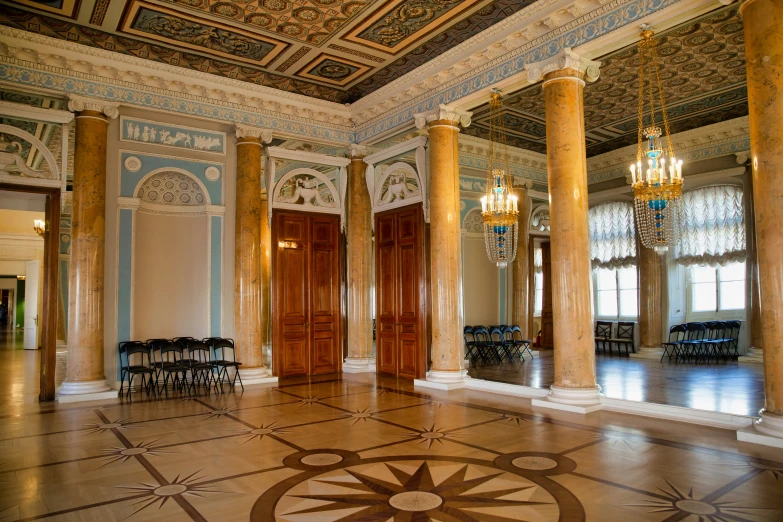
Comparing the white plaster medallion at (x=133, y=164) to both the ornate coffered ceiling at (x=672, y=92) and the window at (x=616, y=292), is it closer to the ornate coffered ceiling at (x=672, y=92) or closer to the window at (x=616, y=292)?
the ornate coffered ceiling at (x=672, y=92)

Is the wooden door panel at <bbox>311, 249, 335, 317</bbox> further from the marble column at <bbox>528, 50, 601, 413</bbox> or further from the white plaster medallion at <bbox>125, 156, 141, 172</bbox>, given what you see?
the marble column at <bbox>528, 50, 601, 413</bbox>

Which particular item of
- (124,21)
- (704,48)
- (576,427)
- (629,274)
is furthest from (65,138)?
(629,274)

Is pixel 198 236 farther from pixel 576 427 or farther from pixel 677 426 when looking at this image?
pixel 677 426

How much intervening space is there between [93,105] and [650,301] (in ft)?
39.5

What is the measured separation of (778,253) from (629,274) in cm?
980

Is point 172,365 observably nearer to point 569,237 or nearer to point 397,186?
point 397,186

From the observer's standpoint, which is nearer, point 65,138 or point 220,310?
A: point 65,138

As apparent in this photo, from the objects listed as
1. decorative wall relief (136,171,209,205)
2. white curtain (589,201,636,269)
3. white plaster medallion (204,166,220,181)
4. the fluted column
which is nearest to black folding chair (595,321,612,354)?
the fluted column

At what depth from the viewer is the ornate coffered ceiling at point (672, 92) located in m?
7.84

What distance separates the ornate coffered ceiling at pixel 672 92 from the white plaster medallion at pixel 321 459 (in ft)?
19.4

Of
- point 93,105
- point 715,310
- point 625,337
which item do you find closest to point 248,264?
point 93,105

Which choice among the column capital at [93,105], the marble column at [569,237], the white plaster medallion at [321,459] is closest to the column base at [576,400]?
the marble column at [569,237]

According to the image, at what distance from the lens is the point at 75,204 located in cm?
817

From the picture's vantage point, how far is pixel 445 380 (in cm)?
861
